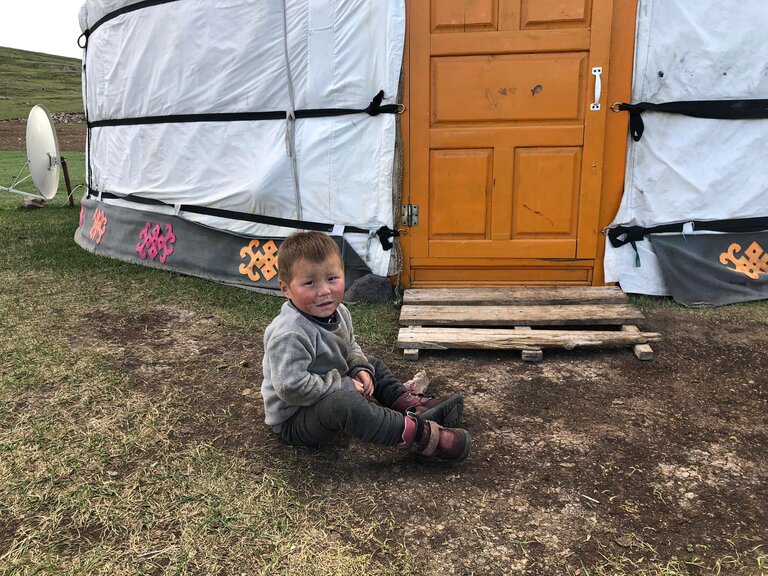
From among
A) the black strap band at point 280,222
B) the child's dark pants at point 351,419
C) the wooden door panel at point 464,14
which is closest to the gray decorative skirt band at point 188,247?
the black strap band at point 280,222

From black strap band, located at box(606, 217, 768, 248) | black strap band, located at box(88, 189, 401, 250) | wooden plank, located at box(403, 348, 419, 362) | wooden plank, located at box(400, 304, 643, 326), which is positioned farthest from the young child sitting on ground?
black strap band, located at box(606, 217, 768, 248)

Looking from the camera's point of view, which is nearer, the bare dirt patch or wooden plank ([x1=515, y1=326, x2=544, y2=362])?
the bare dirt patch

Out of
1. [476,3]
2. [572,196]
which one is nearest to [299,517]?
[572,196]

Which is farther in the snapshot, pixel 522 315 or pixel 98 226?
pixel 98 226

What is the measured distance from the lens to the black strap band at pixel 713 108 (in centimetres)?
371

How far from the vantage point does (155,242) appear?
4887mm

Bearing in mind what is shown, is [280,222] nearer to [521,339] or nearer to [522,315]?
[522,315]

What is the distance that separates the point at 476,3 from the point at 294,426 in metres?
2.95

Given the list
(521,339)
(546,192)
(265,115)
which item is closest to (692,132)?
(546,192)

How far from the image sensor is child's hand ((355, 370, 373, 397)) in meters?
2.19

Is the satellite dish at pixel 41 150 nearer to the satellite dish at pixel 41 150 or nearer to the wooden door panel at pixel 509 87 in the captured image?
the satellite dish at pixel 41 150

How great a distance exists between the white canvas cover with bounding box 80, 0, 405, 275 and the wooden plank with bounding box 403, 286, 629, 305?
417 millimetres

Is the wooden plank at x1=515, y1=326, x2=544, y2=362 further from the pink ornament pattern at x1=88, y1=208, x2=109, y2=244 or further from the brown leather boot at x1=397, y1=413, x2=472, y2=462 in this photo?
the pink ornament pattern at x1=88, y1=208, x2=109, y2=244

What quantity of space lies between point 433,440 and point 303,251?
790mm
